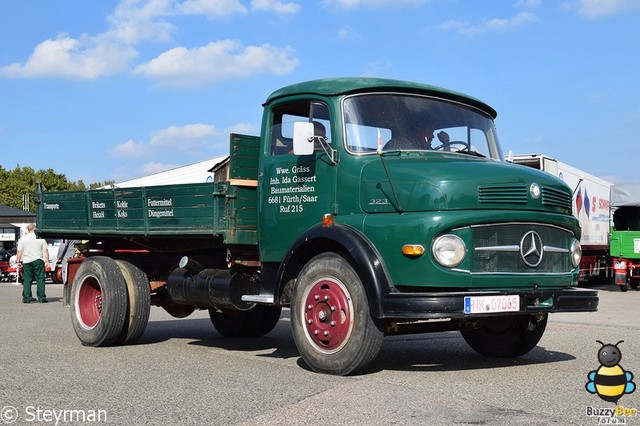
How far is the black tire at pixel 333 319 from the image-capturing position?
6402mm

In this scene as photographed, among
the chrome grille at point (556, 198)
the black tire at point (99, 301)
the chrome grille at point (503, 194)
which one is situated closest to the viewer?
A: the chrome grille at point (503, 194)

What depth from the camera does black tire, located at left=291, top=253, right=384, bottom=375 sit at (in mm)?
6402

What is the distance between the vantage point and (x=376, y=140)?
23.5ft

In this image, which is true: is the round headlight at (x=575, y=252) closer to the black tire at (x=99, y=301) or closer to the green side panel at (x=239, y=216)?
the green side panel at (x=239, y=216)

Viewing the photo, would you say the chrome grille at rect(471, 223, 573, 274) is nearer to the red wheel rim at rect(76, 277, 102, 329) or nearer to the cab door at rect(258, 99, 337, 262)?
the cab door at rect(258, 99, 337, 262)

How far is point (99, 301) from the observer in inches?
380

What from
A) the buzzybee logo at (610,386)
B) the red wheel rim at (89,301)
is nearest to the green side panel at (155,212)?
the red wheel rim at (89,301)

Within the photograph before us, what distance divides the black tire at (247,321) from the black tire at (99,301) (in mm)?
1375

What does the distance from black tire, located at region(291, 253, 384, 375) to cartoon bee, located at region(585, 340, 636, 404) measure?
1712 millimetres

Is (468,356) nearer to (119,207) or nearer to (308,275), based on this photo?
(308,275)

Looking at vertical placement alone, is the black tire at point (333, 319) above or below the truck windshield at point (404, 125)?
below

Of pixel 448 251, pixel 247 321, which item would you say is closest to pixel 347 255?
pixel 448 251

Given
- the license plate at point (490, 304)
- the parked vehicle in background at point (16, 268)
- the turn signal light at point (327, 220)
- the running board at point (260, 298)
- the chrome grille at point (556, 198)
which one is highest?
the chrome grille at point (556, 198)

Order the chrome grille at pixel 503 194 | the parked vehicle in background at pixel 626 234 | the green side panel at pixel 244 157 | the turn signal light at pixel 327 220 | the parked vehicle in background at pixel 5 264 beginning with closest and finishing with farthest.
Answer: the chrome grille at pixel 503 194, the turn signal light at pixel 327 220, the green side panel at pixel 244 157, the parked vehicle in background at pixel 626 234, the parked vehicle in background at pixel 5 264
